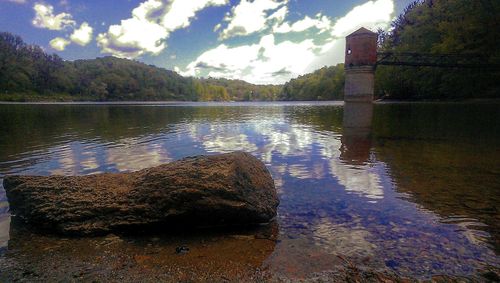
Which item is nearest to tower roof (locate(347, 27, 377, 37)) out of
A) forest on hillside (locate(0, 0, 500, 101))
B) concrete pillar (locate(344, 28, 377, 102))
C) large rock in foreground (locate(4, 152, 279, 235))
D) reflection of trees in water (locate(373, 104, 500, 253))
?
concrete pillar (locate(344, 28, 377, 102))

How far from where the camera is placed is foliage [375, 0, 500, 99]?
54.9 meters

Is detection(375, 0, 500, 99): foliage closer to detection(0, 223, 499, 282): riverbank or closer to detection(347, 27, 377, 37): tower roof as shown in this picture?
detection(347, 27, 377, 37): tower roof

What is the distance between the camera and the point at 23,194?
654 cm

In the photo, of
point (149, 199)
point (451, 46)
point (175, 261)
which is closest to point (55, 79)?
point (451, 46)

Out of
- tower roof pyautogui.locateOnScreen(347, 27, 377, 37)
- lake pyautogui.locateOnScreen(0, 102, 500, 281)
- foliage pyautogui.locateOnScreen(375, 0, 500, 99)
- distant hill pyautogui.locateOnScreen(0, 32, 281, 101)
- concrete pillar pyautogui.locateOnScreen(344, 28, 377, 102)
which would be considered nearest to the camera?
lake pyautogui.locateOnScreen(0, 102, 500, 281)

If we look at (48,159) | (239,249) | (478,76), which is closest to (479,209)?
(239,249)

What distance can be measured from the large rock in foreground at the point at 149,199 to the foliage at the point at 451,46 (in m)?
58.6

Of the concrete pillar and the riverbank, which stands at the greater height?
the concrete pillar

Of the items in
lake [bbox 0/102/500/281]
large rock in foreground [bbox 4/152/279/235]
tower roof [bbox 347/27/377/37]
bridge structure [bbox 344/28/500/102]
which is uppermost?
tower roof [bbox 347/27/377/37]

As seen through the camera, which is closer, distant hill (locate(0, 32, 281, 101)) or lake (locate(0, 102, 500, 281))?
lake (locate(0, 102, 500, 281))

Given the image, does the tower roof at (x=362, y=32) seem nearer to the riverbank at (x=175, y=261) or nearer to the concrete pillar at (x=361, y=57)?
the concrete pillar at (x=361, y=57)

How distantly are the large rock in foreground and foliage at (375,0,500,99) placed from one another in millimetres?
58615

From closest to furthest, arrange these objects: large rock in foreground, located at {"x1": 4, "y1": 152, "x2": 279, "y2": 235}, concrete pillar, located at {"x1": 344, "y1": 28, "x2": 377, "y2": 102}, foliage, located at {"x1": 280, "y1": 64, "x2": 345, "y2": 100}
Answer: large rock in foreground, located at {"x1": 4, "y1": 152, "x2": 279, "y2": 235} → concrete pillar, located at {"x1": 344, "y1": 28, "x2": 377, "y2": 102} → foliage, located at {"x1": 280, "y1": 64, "x2": 345, "y2": 100}

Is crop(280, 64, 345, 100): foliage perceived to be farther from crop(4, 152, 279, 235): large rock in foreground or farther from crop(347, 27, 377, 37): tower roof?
crop(4, 152, 279, 235): large rock in foreground
